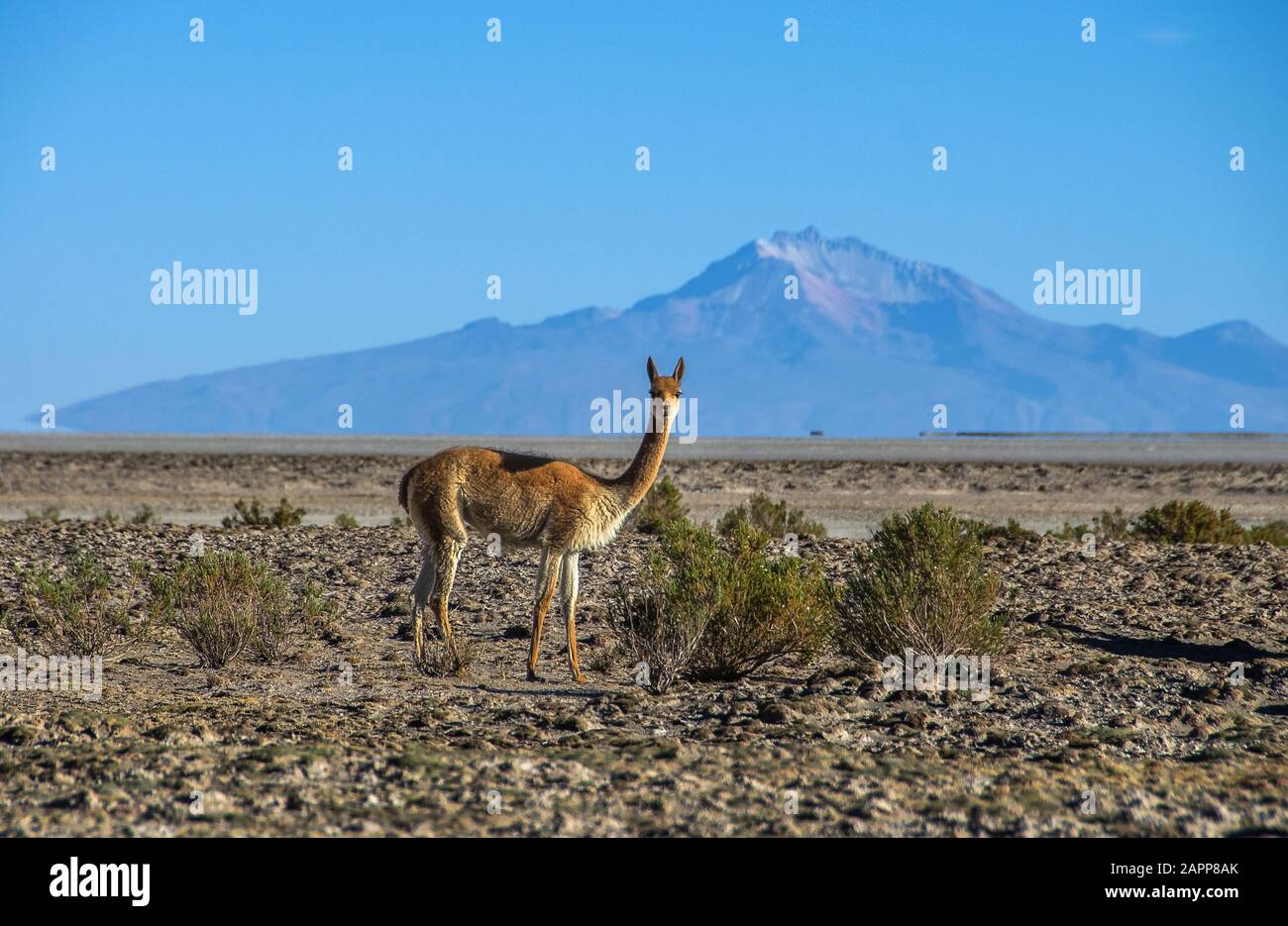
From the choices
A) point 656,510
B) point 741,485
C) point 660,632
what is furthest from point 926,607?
point 741,485

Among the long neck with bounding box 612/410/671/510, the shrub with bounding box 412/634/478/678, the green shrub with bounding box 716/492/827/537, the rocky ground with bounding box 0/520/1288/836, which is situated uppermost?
the long neck with bounding box 612/410/671/510

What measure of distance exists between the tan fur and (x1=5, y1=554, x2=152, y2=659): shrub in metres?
2.93

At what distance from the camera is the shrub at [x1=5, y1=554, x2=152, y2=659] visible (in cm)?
1187

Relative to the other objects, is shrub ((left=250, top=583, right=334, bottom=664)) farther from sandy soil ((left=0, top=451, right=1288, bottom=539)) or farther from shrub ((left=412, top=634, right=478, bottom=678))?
sandy soil ((left=0, top=451, right=1288, bottom=539))

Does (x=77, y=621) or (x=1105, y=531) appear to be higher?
(x=1105, y=531)

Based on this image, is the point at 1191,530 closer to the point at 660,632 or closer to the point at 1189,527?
the point at 1189,527

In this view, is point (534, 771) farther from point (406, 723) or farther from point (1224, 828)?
point (1224, 828)

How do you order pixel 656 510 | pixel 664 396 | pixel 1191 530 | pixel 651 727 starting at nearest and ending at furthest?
pixel 651 727 < pixel 664 396 < pixel 1191 530 < pixel 656 510

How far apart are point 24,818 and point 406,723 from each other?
2.64 m

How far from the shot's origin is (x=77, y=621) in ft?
38.8

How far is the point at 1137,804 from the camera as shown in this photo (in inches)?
281

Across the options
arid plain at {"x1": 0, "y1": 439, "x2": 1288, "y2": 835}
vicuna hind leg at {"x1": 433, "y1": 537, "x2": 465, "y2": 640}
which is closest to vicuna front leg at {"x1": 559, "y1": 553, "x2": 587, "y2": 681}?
arid plain at {"x1": 0, "y1": 439, "x2": 1288, "y2": 835}

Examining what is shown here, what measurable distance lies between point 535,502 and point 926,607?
121 inches
